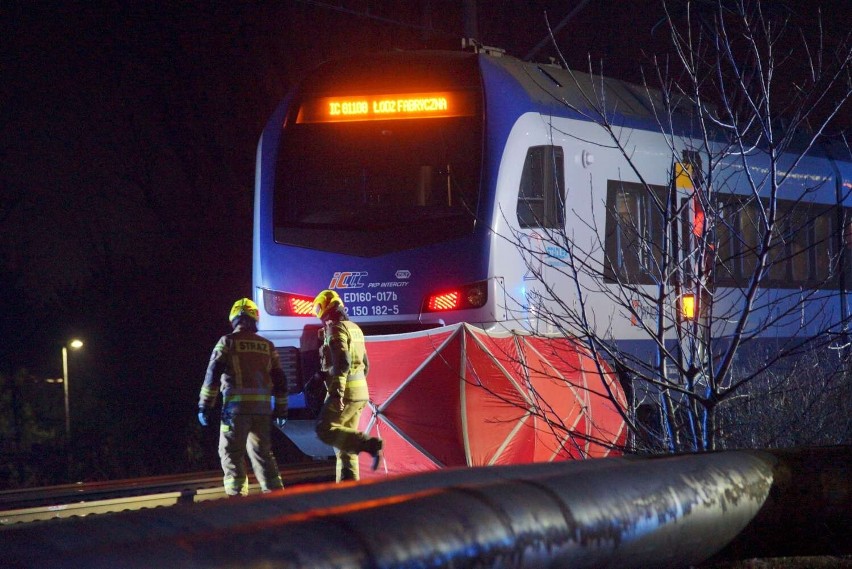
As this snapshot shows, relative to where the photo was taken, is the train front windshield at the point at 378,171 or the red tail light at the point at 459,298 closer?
the red tail light at the point at 459,298

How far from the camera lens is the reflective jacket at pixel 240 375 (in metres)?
8.98

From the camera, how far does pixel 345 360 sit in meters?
9.11

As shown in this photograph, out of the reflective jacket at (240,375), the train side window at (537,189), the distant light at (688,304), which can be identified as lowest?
the reflective jacket at (240,375)

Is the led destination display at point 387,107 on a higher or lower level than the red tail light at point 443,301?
higher

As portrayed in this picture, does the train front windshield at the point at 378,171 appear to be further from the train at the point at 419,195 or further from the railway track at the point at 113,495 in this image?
the railway track at the point at 113,495

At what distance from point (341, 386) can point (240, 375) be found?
856 millimetres

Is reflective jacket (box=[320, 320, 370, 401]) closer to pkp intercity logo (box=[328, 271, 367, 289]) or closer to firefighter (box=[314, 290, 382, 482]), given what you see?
firefighter (box=[314, 290, 382, 482])

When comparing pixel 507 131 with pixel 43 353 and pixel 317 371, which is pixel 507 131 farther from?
pixel 43 353

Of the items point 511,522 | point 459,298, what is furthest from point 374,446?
point 511,522

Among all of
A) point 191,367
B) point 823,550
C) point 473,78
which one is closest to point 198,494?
point 473,78

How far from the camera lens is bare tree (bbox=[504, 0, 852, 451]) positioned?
224 inches

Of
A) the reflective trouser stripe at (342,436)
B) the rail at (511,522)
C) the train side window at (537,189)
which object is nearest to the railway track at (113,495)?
the reflective trouser stripe at (342,436)

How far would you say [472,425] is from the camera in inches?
375

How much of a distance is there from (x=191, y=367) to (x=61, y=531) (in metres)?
Result: 20.9
